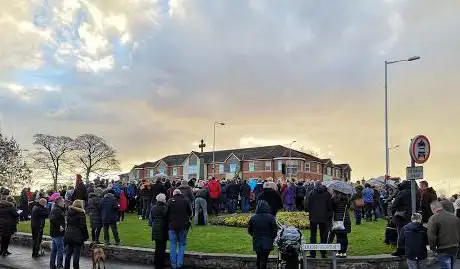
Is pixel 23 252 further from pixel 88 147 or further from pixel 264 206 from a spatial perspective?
pixel 88 147

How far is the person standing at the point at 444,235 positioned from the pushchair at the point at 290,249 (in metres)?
2.64

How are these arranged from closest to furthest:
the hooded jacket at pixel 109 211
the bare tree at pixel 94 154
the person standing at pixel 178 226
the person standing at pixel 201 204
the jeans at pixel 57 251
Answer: the person standing at pixel 178 226 < the jeans at pixel 57 251 < the hooded jacket at pixel 109 211 < the person standing at pixel 201 204 < the bare tree at pixel 94 154

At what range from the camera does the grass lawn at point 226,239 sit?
15052 mm

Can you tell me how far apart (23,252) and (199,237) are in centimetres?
616

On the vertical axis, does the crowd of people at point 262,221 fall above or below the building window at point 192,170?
below

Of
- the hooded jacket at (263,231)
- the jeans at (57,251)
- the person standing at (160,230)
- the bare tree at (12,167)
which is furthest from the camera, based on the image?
the bare tree at (12,167)

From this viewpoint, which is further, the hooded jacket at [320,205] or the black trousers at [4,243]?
the black trousers at [4,243]

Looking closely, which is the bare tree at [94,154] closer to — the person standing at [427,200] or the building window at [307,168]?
the building window at [307,168]

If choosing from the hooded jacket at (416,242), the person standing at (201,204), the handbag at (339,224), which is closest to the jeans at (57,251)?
the handbag at (339,224)

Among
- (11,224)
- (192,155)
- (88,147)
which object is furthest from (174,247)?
(192,155)

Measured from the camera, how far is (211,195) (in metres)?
23.8

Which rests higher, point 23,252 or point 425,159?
point 425,159

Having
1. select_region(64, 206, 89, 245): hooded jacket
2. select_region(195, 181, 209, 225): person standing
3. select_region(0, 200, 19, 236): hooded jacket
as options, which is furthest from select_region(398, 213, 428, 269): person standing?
select_region(0, 200, 19, 236): hooded jacket

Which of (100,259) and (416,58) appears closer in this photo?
(100,259)
